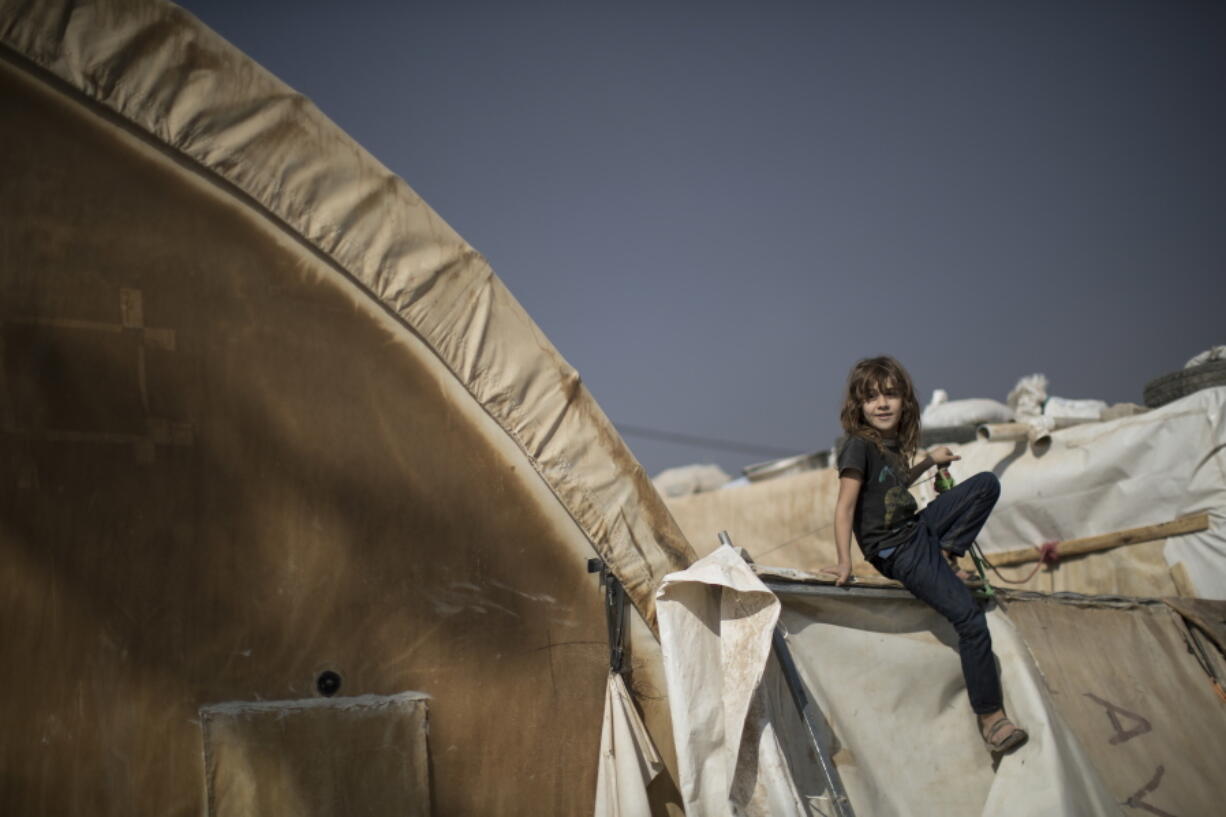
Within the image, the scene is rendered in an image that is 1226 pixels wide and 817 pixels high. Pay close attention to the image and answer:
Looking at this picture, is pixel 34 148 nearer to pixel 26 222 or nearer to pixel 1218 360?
pixel 26 222

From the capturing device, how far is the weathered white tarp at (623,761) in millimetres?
2889

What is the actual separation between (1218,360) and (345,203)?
6.14m

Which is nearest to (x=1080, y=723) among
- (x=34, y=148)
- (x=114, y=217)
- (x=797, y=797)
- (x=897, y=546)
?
(x=897, y=546)

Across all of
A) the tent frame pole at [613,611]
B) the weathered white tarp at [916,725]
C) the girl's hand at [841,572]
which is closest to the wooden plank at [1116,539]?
the weathered white tarp at [916,725]

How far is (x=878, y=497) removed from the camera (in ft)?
11.5

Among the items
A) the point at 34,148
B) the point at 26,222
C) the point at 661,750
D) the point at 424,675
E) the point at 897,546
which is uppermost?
the point at 34,148

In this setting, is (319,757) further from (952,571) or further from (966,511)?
(966,511)

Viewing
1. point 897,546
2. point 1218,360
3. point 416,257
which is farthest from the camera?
point 1218,360

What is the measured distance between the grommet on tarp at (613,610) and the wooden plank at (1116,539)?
174 inches

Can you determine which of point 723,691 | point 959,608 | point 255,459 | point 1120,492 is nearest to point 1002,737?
point 959,608

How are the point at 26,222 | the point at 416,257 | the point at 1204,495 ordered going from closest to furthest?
the point at 26,222
the point at 416,257
the point at 1204,495

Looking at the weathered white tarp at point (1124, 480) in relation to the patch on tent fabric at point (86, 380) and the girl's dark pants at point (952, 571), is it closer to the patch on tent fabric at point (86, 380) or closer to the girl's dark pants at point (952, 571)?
the girl's dark pants at point (952, 571)

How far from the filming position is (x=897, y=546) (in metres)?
3.50

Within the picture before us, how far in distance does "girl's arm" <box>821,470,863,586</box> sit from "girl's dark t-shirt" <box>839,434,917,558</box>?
0.04 meters
